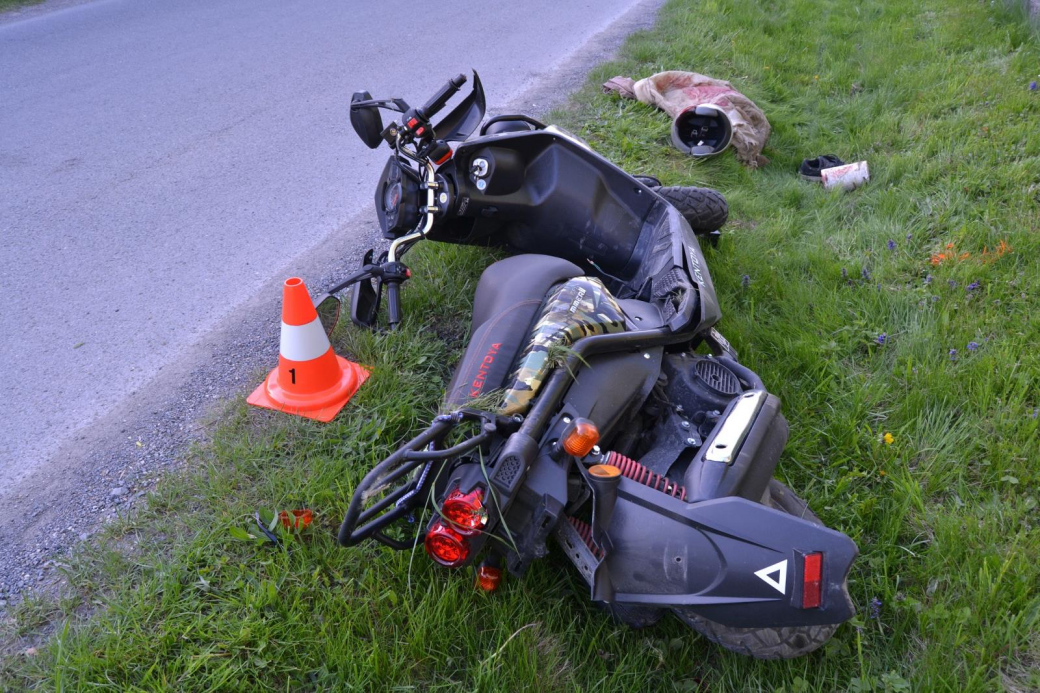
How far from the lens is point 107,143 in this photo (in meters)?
5.51

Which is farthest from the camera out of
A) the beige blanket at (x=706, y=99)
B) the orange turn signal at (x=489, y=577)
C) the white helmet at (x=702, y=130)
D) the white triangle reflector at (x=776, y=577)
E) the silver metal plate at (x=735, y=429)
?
the beige blanket at (x=706, y=99)

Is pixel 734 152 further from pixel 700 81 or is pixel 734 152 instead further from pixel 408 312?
pixel 408 312

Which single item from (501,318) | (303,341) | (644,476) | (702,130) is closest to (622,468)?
(644,476)

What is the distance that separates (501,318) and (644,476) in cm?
83

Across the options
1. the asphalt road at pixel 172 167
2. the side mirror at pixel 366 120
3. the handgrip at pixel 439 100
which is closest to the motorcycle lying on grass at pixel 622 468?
the side mirror at pixel 366 120

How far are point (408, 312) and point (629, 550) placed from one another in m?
2.03

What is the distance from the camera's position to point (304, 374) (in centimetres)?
316

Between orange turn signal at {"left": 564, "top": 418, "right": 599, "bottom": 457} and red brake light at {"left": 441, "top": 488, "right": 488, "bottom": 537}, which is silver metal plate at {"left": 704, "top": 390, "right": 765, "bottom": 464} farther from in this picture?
red brake light at {"left": 441, "top": 488, "right": 488, "bottom": 537}

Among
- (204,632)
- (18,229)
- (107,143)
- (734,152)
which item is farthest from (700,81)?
(204,632)

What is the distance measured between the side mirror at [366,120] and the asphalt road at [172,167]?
102cm

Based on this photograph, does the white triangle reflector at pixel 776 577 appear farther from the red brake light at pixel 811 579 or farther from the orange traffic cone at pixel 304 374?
the orange traffic cone at pixel 304 374

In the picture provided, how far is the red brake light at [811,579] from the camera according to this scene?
1.96 m

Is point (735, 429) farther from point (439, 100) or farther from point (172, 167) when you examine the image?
point (172, 167)

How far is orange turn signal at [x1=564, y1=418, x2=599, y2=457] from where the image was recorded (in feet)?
6.95
